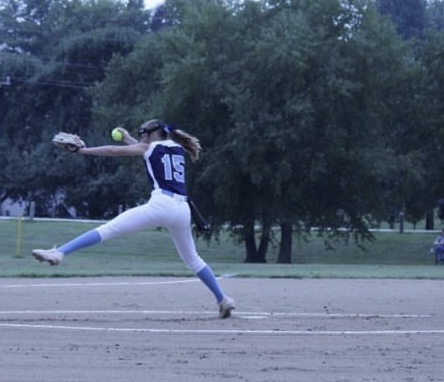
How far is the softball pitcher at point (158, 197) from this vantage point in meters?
12.4

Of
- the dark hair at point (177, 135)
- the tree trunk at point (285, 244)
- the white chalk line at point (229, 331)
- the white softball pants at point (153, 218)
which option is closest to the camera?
the white chalk line at point (229, 331)

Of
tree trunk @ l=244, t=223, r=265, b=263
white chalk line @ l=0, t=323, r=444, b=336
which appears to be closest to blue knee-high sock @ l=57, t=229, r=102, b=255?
white chalk line @ l=0, t=323, r=444, b=336

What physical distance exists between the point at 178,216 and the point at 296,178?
33432 mm

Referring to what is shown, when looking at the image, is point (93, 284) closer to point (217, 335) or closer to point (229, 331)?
point (229, 331)

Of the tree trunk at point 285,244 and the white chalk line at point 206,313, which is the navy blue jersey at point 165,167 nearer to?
the white chalk line at point 206,313

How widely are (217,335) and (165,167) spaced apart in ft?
6.80

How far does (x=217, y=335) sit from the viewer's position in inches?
449

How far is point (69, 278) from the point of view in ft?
72.1

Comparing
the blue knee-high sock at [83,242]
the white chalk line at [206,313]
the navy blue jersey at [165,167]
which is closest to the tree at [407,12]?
the white chalk line at [206,313]

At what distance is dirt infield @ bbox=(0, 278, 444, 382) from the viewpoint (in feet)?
29.5

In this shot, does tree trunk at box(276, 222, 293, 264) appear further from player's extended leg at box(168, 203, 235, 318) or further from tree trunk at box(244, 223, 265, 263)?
player's extended leg at box(168, 203, 235, 318)

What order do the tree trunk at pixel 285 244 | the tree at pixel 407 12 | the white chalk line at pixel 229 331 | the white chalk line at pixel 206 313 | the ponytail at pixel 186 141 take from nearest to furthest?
the white chalk line at pixel 229 331 < the ponytail at pixel 186 141 < the white chalk line at pixel 206 313 < the tree trunk at pixel 285 244 < the tree at pixel 407 12

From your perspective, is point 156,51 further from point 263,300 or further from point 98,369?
point 98,369

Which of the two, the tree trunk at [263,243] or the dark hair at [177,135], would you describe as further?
the tree trunk at [263,243]
